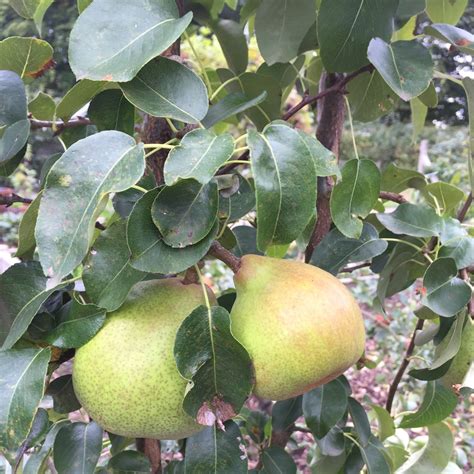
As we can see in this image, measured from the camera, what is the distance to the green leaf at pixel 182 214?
1.45ft

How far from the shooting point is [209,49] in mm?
4320

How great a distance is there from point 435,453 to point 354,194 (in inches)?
22.9

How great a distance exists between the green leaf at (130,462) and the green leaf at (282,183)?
39cm

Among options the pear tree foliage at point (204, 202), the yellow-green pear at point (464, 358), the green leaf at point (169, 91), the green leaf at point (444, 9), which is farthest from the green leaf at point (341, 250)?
the green leaf at point (444, 9)

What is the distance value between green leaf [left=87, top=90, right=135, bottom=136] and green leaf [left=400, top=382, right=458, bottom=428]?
539 millimetres

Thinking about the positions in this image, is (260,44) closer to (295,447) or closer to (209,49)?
(295,447)

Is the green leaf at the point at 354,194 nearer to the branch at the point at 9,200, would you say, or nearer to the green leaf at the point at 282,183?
the green leaf at the point at 282,183

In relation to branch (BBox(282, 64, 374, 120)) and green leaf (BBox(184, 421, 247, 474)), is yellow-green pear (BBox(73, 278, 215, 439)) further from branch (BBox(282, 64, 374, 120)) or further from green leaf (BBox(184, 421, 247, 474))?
branch (BBox(282, 64, 374, 120))

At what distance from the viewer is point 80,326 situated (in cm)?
49

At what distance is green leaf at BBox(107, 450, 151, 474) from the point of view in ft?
2.26

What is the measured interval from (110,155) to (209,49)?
4.13 meters

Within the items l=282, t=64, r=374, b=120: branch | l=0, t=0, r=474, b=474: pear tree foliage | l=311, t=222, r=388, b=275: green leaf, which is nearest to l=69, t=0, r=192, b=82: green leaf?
l=0, t=0, r=474, b=474: pear tree foliage

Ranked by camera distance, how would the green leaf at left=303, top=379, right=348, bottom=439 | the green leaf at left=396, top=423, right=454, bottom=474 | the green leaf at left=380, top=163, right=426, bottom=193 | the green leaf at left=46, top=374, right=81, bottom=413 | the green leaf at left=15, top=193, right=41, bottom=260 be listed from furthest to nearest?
the green leaf at left=396, top=423, right=454, bottom=474, the green leaf at left=380, top=163, right=426, bottom=193, the green leaf at left=303, top=379, right=348, bottom=439, the green leaf at left=46, top=374, right=81, bottom=413, the green leaf at left=15, top=193, right=41, bottom=260

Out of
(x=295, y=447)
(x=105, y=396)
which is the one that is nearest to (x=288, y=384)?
(x=105, y=396)
